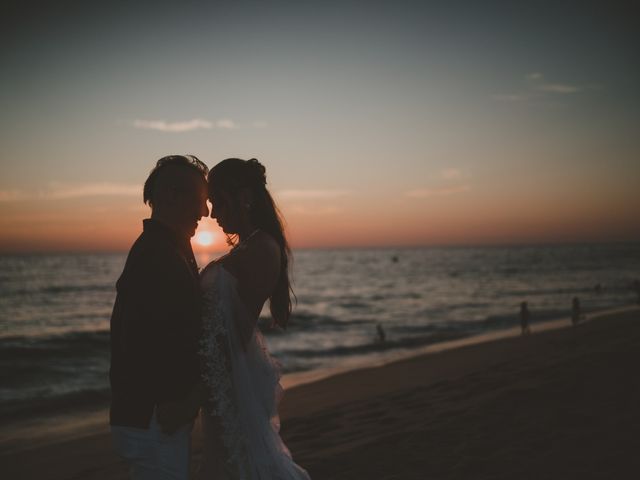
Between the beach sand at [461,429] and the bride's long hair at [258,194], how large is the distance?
10.4ft

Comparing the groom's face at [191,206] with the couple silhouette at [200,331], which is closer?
the couple silhouette at [200,331]

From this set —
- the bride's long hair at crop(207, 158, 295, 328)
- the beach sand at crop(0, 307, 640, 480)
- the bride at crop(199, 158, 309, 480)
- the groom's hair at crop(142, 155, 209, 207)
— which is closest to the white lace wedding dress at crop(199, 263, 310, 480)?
the bride at crop(199, 158, 309, 480)

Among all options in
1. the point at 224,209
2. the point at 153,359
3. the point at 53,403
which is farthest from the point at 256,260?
the point at 53,403

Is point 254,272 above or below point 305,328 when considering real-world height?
above

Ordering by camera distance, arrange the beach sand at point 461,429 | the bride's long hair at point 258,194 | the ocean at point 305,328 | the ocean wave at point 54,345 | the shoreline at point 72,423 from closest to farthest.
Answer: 1. the bride's long hair at point 258,194
2. the beach sand at point 461,429
3. the shoreline at point 72,423
4. the ocean at point 305,328
5. the ocean wave at point 54,345

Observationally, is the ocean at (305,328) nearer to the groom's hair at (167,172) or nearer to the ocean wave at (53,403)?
the ocean wave at (53,403)

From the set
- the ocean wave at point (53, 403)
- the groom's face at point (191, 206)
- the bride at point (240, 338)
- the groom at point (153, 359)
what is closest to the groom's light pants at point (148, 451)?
the groom at point (153, 359)

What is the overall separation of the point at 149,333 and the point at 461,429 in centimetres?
544

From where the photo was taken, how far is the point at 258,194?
330 cm

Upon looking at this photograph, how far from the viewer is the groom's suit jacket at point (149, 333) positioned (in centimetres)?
253

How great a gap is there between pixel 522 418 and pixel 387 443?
189 cm

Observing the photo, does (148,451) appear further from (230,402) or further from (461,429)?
(461,429)

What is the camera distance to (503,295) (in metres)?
41.2

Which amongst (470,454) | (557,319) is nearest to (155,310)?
(470,454)
